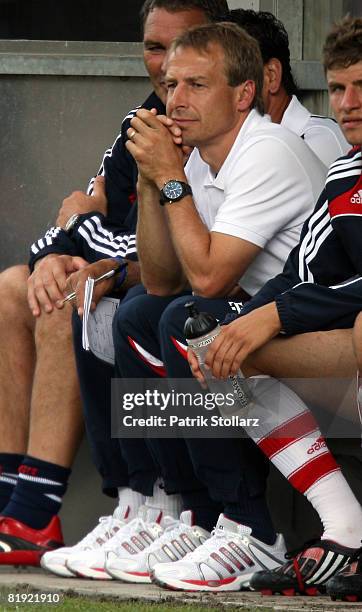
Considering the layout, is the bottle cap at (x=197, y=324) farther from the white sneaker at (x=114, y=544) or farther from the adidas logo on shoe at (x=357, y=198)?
the white sneaker at (x=114, y=544)

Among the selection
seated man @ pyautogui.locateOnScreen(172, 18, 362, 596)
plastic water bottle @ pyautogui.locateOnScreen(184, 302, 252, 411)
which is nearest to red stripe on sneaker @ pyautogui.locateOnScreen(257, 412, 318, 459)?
seated man @ pyautogui.locateOnScreen(172, 18, 362, 596)

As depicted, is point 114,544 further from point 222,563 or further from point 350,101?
point 350,101

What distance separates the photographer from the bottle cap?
3735 millimetres

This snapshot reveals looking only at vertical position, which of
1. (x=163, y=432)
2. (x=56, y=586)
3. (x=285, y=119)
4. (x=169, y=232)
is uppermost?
(x=285, y=119)

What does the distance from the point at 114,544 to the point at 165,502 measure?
21 cm

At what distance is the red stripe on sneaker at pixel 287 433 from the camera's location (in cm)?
374

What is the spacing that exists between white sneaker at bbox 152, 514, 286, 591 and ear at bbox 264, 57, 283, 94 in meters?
1.48

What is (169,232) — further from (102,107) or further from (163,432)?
(102,107)

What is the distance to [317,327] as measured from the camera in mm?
3551

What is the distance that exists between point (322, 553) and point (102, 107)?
2.60 meters

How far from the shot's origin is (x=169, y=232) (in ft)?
13.8

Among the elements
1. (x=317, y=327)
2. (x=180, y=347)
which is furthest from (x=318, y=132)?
(x=317, y=327)

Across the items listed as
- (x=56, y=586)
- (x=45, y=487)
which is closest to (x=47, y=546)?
(x=45, y=487)

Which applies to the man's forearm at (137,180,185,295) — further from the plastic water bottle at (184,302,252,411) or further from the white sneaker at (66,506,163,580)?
the white sneaker at (66,506,163,580)
